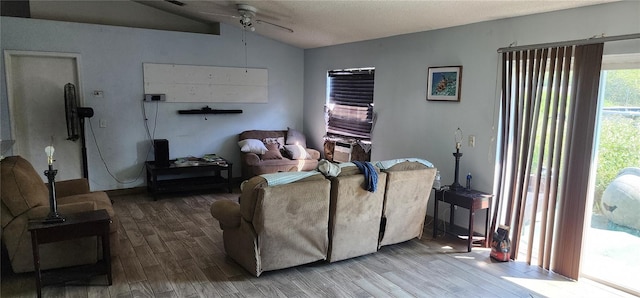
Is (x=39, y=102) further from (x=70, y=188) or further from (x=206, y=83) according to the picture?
(x=206, y=83)

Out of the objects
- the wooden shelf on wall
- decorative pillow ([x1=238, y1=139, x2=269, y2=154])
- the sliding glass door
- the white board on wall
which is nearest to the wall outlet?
the white board on wall

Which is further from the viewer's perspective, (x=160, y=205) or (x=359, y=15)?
(x=160, y=205)

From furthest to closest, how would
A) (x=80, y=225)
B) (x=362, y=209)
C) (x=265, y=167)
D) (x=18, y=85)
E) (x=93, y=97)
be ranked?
(x=265, y=167)
(x=93, y=97)
(x=18, y=85)
(x=362, y=209)
(x=80, y=225)

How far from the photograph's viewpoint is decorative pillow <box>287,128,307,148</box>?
660 cm

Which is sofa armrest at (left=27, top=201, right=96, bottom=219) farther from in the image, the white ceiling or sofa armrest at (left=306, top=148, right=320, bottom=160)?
sofa armrest at (left=306, top=148, right=320, bottom=160)

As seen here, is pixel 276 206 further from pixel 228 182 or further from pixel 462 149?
pixel 228 182

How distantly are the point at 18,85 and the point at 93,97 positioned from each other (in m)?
0.82

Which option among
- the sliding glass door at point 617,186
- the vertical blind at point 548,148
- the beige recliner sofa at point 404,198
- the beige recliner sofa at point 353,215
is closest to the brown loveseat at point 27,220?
the beige recliner sofa at point 353,215

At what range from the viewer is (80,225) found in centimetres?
285

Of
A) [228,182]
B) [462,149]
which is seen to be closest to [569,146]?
[462,149]

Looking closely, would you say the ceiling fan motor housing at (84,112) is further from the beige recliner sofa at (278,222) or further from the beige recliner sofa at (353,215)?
the beige recliner sofa at (353,215)

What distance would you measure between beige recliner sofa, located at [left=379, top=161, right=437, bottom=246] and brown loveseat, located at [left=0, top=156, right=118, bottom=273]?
7.89ft

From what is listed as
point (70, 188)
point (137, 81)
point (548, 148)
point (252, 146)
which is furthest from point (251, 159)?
point (548, 148)

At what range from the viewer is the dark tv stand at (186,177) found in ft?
18.0
